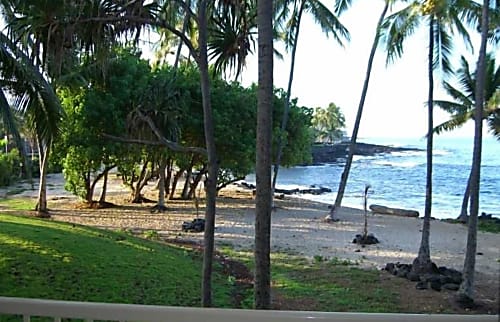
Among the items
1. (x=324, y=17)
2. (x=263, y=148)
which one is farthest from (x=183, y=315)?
(x=324, y=17)

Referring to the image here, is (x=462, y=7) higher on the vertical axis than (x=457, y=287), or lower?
higher

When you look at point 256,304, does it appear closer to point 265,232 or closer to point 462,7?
point 265,232

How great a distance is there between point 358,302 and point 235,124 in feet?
17.2

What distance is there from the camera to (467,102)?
407 inches

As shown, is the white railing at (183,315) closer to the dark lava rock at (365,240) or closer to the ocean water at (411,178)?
the dark lava rock at (365,240)

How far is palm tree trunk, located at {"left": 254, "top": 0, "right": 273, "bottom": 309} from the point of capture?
271 cm

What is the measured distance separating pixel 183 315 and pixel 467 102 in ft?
34.8

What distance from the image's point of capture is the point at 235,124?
8.72 m

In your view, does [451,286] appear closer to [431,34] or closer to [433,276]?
[433,276]

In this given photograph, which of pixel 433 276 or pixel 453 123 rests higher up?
pixel 453 123

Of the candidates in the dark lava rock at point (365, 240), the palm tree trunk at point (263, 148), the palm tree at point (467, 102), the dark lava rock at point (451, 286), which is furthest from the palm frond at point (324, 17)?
the palm tree trunk at point (263, 148)

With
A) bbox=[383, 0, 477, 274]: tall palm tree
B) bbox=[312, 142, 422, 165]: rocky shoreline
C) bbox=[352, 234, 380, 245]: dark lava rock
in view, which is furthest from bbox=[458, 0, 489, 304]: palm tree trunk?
bbox=[312, 142, 422, 165]: rocky shoreline

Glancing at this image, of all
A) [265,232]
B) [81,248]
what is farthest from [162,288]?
[265,232]

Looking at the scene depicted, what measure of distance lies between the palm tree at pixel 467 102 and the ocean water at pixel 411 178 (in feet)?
1.23
